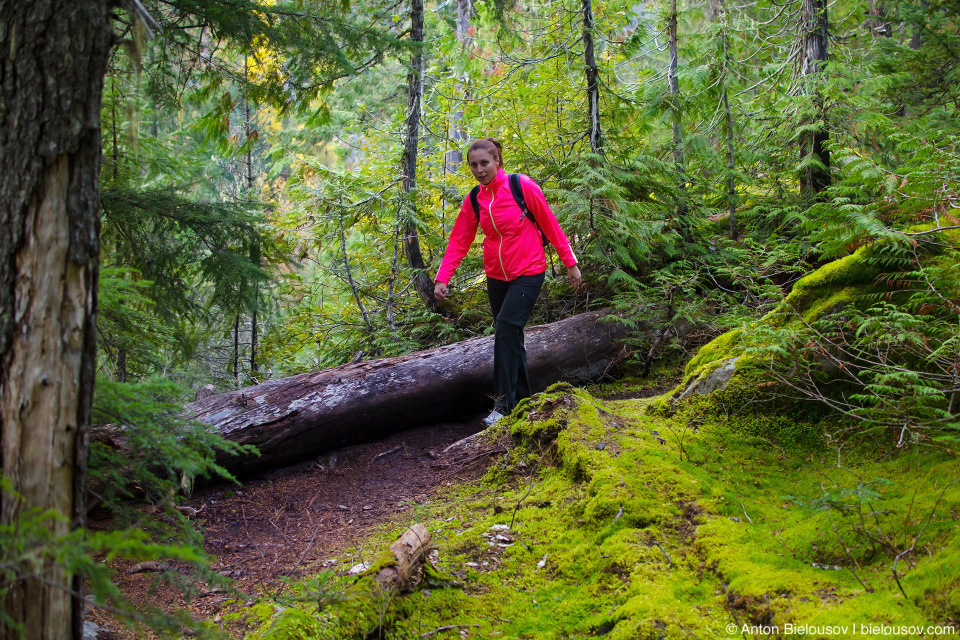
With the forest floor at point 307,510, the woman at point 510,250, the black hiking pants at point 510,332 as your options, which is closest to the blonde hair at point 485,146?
the woman at point 510,250

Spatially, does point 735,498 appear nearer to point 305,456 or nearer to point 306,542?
point 306,542

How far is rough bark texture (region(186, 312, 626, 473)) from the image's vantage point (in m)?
5.48

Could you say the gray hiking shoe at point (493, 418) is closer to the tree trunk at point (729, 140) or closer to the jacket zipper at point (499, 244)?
the jacket zipper at point (499, 244)

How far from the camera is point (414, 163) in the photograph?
30.7ft

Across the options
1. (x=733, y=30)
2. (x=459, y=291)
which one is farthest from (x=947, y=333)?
(x=733, y=30)

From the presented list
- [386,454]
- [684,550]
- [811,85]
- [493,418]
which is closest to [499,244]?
[493,418]

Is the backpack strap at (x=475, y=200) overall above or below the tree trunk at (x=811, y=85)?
below

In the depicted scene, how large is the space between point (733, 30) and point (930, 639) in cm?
979

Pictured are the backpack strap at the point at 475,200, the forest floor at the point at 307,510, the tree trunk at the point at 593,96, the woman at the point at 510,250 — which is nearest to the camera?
the forest floor at the point at 307,510

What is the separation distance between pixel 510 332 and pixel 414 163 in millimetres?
4723

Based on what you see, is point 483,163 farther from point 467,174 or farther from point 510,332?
point 467,174

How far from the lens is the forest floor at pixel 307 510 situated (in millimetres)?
3674

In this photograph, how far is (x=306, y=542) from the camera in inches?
169

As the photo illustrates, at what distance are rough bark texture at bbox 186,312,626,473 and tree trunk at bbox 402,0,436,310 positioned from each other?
271cm
